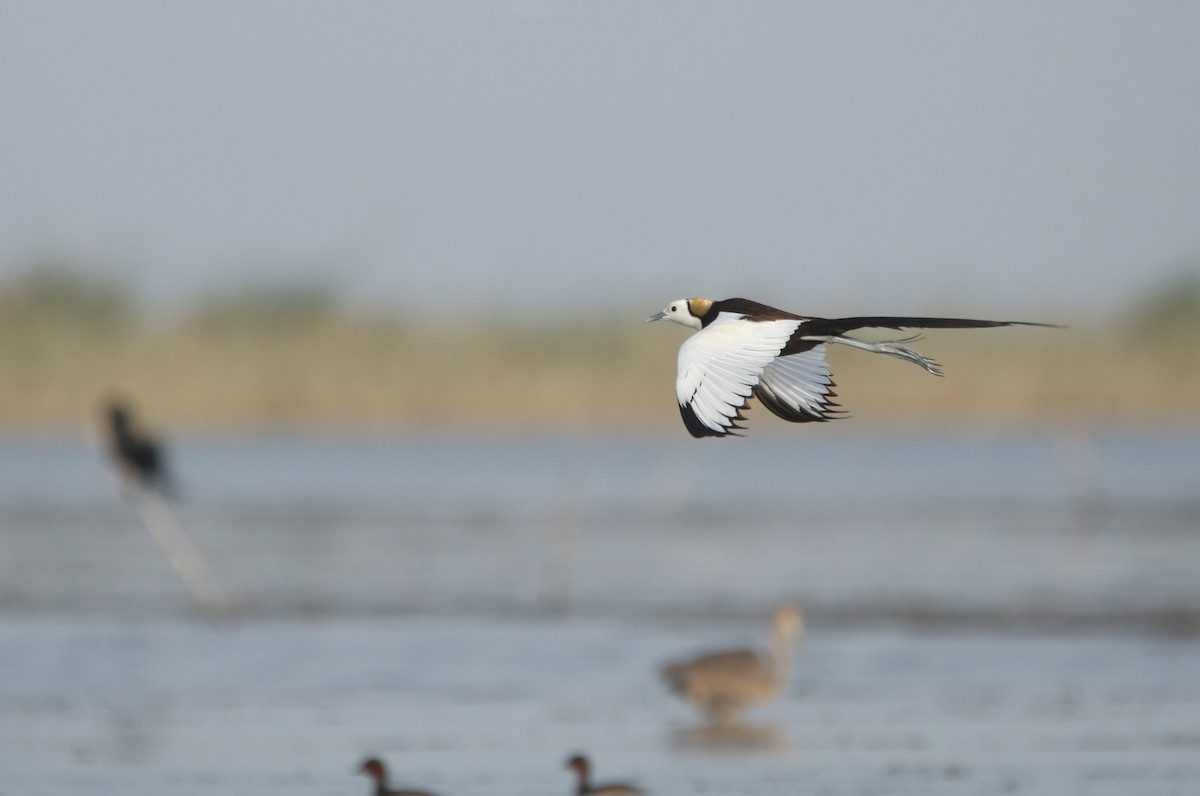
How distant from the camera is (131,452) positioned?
1455 centimetres

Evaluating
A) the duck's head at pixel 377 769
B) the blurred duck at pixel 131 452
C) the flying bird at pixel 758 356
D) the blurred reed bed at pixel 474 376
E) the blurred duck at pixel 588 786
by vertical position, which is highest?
the blurred reed bed at pixel 474 376

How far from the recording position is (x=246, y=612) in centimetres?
1564

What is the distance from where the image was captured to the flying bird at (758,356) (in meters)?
4.88

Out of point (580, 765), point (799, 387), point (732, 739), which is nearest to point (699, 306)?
point (799, 387)

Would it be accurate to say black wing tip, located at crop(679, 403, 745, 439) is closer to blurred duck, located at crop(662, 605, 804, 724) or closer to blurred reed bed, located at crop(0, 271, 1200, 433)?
blurred duck, located at crop(662, 605, 804, 724)

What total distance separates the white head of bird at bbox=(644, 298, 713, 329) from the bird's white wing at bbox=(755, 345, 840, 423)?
225 mm

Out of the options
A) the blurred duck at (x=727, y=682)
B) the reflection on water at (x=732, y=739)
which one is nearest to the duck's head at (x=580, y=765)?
the reflection on water at (x=732, y=739)

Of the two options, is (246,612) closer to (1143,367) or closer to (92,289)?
(1143,367)

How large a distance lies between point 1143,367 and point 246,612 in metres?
23.5

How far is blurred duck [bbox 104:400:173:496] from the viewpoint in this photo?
47.7 ft

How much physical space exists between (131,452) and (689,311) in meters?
9.69

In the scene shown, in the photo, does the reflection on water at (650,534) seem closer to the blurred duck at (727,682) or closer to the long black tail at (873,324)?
the blurred duck at (727,682)

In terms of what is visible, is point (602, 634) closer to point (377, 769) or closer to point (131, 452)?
point (131, 452)

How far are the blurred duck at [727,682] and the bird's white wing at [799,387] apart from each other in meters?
5.32
